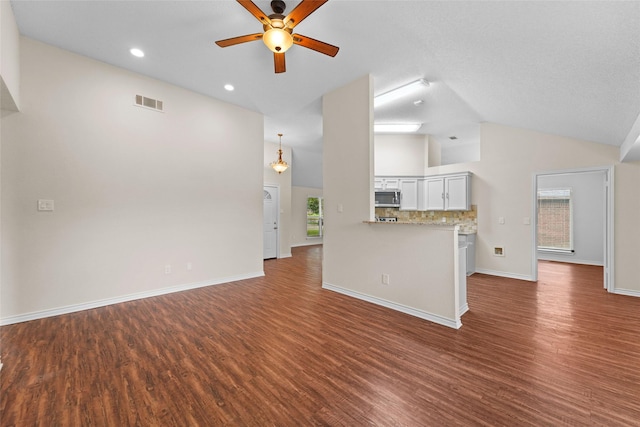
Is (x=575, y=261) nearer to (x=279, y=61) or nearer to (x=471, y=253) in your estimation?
(x=471, y=253)

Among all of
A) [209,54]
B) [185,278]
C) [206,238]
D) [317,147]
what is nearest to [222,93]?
[209,54]

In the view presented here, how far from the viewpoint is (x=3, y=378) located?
195cm

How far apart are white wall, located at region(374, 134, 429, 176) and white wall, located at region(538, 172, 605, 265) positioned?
12.4ft

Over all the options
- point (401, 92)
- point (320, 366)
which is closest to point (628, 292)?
point (401, 92)

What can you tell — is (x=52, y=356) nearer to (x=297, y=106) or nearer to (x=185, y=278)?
(x=185, y=278)

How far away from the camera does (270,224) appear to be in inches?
288

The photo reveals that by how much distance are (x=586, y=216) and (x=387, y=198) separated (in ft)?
17.0

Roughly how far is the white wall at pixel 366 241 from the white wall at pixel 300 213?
5217mm

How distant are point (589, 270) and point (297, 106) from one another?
24.1 ft

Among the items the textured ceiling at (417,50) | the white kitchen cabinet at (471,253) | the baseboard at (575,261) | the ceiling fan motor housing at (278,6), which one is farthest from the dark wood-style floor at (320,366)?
the baseboard at (575,261)

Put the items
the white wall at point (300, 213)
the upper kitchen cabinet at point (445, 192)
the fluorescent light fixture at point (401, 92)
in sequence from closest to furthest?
1. the fluorescent light fixture at point (401, 92)
2. the upper kitchen cabinet at point (445, 192)
3. the white wall at point (300, 213)

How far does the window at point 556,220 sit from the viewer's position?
678 centimetres

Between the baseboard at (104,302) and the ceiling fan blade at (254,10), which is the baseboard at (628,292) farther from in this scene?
the baseboard at (104,302)

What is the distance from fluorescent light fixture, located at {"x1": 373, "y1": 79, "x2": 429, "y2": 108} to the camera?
376cm
